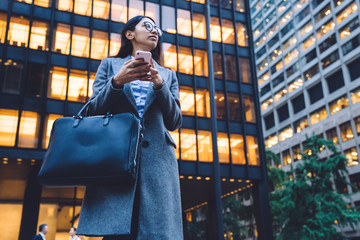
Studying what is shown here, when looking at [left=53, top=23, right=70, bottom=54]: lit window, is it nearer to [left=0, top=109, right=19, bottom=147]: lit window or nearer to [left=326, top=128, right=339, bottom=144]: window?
[left=0, top=109, right=19, bottom=147]: lit window

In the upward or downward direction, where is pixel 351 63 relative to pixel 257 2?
downward

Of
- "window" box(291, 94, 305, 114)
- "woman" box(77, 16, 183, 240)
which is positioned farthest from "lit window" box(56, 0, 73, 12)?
"window" box(291, 94, 305, 114)

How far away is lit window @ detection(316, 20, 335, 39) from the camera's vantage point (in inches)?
2055

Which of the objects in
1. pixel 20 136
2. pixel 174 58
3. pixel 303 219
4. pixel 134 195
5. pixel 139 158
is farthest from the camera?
pixel 174 58

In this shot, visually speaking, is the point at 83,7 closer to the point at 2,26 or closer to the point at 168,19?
the point at 2,26

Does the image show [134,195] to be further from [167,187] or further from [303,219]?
A: [303,219]

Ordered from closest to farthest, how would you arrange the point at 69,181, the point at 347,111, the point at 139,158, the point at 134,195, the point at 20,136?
the point at 69,181 → the point at 134,195 → the point at 139,158 → the point at 20,136 → the point at 347,111

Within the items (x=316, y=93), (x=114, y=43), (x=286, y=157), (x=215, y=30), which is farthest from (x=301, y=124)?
(x=114, y=43)

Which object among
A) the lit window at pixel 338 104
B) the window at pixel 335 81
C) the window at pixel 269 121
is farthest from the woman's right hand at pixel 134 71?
the window at pixel 269 121

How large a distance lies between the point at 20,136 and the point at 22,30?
24.0 ft

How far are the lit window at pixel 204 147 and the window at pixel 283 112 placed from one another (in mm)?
40471

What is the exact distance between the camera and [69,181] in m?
1.73

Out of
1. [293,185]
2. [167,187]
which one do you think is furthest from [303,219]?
[167,187]

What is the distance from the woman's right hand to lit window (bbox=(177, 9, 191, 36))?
26079 mm
